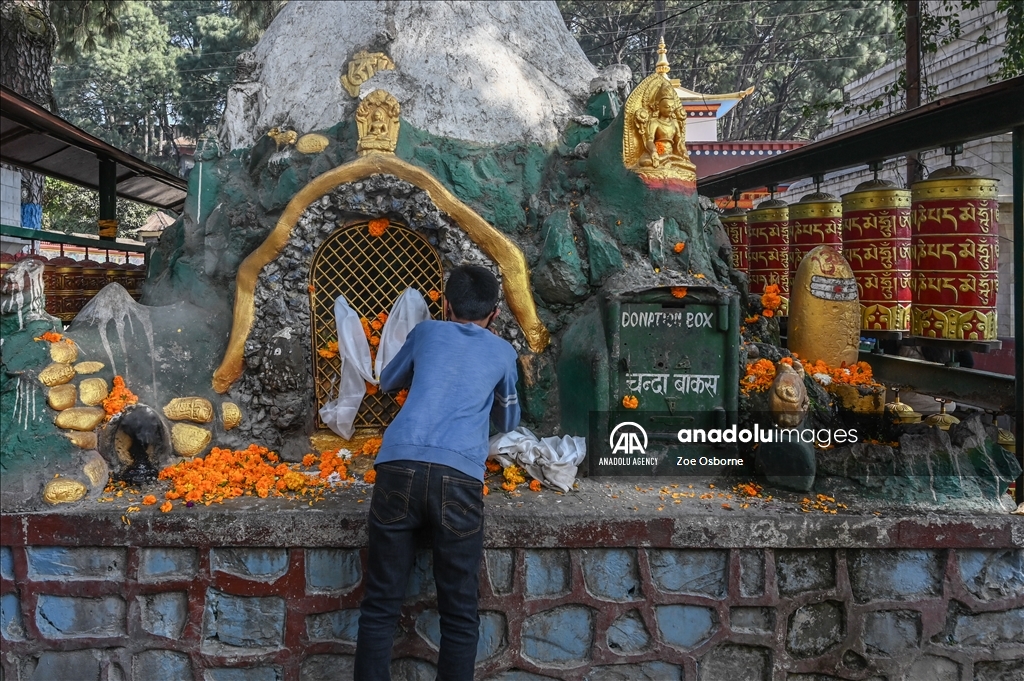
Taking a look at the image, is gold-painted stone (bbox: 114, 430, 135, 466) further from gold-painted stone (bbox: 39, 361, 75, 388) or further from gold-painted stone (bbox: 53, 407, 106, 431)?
gold-painted stone (bbox: 39, 361, 75, 388)

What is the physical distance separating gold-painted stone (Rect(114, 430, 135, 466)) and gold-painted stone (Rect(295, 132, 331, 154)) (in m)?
2.05

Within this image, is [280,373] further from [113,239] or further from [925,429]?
[113,239]

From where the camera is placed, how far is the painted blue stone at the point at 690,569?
3.51 m

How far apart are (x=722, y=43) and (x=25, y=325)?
2358cm

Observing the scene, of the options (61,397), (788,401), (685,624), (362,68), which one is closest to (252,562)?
(61,397)

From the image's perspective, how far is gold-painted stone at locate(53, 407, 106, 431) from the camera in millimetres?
3814

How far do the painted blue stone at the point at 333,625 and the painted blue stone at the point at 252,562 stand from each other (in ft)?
0.90

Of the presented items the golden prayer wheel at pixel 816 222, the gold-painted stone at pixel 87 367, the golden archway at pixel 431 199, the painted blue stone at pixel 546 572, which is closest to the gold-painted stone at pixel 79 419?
the gold-painted stone at pixel 87 367

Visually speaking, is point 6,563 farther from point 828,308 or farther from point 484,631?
point 828,308

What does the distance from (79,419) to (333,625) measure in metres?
1.75

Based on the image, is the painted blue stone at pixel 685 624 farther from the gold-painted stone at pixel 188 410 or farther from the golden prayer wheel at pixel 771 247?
the golden prayer wheel at pixel 771 247

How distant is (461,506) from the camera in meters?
2.81

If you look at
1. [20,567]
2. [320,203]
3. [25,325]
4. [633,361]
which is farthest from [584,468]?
[25,325]

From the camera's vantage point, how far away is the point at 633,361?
417 centimetres
